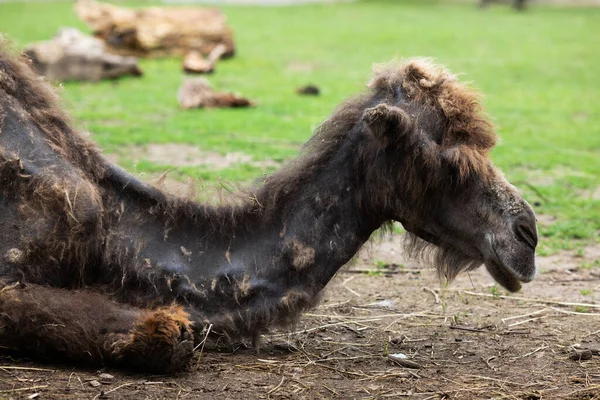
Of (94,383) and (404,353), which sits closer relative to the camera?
(94,383)

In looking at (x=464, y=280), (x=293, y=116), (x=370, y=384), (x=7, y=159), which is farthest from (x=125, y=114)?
(x=370, y=384)

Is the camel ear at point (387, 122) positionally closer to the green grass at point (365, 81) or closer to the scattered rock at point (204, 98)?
the green grass at point (365, 81)

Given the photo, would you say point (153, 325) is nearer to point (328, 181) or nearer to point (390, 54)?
point (328, 181)

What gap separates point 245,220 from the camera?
4.57 metres

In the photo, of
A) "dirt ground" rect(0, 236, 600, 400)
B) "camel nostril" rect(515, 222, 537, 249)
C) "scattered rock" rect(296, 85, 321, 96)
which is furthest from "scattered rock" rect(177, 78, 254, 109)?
"camel nostril" rect(515, 222, 537, 249)

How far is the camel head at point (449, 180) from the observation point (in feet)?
14.4

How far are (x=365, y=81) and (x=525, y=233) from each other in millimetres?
1283

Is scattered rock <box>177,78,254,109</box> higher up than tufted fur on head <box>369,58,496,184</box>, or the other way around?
tufted fur on head <box>369,58,496,184</box>

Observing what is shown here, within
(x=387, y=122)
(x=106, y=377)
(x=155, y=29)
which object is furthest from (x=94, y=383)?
(x=155, y=29)

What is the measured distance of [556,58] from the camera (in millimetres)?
19406

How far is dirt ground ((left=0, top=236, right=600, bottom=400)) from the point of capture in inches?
158

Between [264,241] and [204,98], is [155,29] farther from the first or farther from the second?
[264,241]

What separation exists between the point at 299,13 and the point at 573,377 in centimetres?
2395

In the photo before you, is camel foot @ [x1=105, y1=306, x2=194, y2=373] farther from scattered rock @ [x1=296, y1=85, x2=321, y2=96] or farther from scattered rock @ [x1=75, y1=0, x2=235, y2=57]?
scattered rock @ [x1=75, y1=0, x2=235, y2=57]
